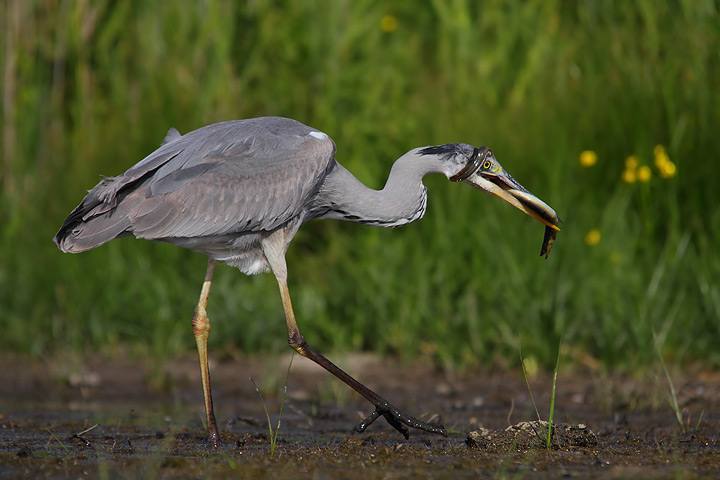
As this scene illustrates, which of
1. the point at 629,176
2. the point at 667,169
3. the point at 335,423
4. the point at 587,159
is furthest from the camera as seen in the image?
the point at 587,159

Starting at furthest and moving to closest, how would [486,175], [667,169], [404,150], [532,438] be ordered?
[404,150] < [667,169] < [486,175] < [532,438]

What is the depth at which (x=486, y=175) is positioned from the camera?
5391mm

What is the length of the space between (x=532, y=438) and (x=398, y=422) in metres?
0.83

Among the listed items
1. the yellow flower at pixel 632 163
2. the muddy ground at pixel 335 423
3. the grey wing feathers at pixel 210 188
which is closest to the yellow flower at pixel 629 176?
the yellow flower at pixel 632 163

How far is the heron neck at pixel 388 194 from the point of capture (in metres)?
5.45

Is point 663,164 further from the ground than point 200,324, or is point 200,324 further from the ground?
point 663,164

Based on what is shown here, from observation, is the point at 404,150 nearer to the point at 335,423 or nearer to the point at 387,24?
the point at 387,24

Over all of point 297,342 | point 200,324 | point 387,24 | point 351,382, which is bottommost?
point 351,382

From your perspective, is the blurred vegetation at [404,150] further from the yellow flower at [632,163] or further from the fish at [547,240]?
the fish at [547,240]

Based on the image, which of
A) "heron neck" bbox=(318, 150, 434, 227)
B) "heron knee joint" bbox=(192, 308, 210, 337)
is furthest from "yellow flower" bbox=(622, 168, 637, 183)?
"heron knee joint" bbox=(192, 308, 210, 337)

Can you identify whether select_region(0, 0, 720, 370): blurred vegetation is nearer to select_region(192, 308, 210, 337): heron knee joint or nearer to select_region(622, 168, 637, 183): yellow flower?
select_region(622, 168, 637, 183): yellow flower

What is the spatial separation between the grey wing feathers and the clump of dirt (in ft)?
5.21

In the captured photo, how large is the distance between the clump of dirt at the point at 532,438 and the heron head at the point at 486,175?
4.08 feet

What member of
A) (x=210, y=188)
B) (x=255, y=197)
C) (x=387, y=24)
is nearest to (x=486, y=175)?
(x=255, y=197)
